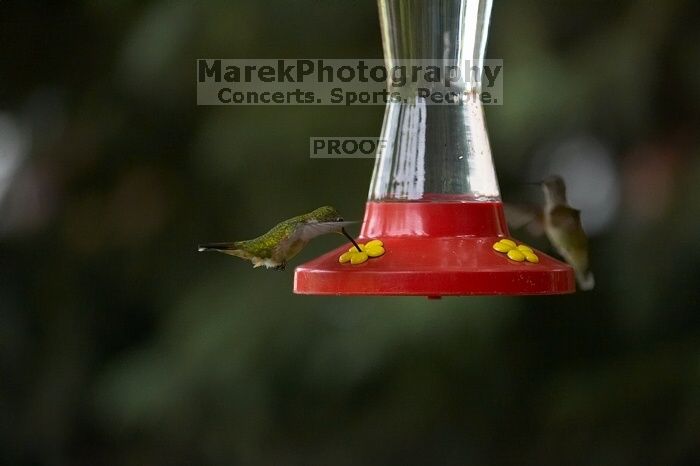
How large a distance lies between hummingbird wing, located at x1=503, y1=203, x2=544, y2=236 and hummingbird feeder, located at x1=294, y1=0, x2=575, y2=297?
452 millimetres

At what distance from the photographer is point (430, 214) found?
2229 millimetres

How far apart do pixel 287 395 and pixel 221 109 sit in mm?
1243

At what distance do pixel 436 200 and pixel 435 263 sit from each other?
319 millimetres

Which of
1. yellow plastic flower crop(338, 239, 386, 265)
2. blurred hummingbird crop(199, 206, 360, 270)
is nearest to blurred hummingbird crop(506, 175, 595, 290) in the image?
blurred hummingbird crop(199, 206, 360, 270)


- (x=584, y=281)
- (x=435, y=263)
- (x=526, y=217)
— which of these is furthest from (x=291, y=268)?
(x=435, y=263)

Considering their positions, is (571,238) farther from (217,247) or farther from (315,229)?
(217,247)

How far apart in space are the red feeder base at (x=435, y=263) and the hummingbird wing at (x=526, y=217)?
0.53 metres

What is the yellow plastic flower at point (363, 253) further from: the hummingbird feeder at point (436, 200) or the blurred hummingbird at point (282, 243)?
the blurred hummingbird at point (282, 243)

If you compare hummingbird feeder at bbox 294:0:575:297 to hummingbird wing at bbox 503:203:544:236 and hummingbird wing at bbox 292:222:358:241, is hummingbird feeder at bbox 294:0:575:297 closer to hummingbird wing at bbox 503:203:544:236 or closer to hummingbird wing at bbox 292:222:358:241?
hummingbird wing at bbox 292:222:358:241

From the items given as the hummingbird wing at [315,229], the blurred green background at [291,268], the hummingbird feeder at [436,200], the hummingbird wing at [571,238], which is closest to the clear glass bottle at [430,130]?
the hummingbird feeder at [436,200]

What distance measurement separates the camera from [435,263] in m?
2.00

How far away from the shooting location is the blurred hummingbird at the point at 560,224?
118 inches

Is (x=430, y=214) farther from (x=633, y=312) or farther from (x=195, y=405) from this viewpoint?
(x=195, y=405)

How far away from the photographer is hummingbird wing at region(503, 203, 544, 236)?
9.45ft
